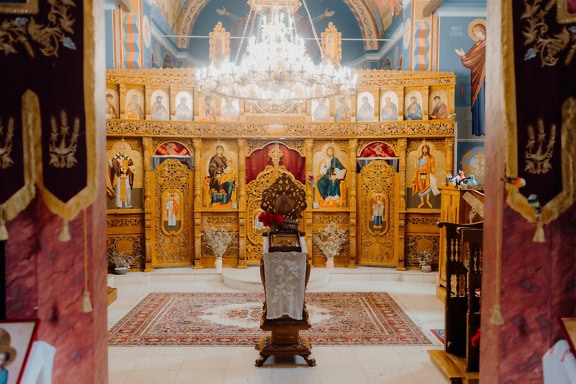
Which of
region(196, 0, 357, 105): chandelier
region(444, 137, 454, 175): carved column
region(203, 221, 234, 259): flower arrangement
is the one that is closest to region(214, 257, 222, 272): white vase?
region(203, 221, 234, 259): flower arrangement

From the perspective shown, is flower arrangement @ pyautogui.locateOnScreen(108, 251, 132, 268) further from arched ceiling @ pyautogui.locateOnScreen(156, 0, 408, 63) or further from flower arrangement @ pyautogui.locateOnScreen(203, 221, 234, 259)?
arched ceiling @ pyautogui.locateOnScreen(156, 0, 408, 63)

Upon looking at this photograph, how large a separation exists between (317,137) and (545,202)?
6620mm

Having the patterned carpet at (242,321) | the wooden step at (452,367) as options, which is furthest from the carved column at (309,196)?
the wooden step at (452,367)

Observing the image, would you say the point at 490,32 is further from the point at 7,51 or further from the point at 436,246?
the point at 436,246

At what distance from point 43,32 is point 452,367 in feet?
13.5

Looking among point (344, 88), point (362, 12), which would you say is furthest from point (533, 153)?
point (362, 12)

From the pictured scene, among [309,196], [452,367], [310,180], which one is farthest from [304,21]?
[452,367]

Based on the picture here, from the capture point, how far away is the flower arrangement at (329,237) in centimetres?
905

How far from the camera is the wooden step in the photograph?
13.2 ft

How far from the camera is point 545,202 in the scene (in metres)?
2.47

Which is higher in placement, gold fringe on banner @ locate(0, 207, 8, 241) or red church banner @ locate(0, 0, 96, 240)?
red church banner @ locate(0, 0, 96, 240)

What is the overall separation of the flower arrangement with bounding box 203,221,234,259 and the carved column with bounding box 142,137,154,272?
3.36 feet

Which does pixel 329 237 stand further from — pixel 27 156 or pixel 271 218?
A: pixel 27 156

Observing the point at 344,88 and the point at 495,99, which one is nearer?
the point at 495,99
